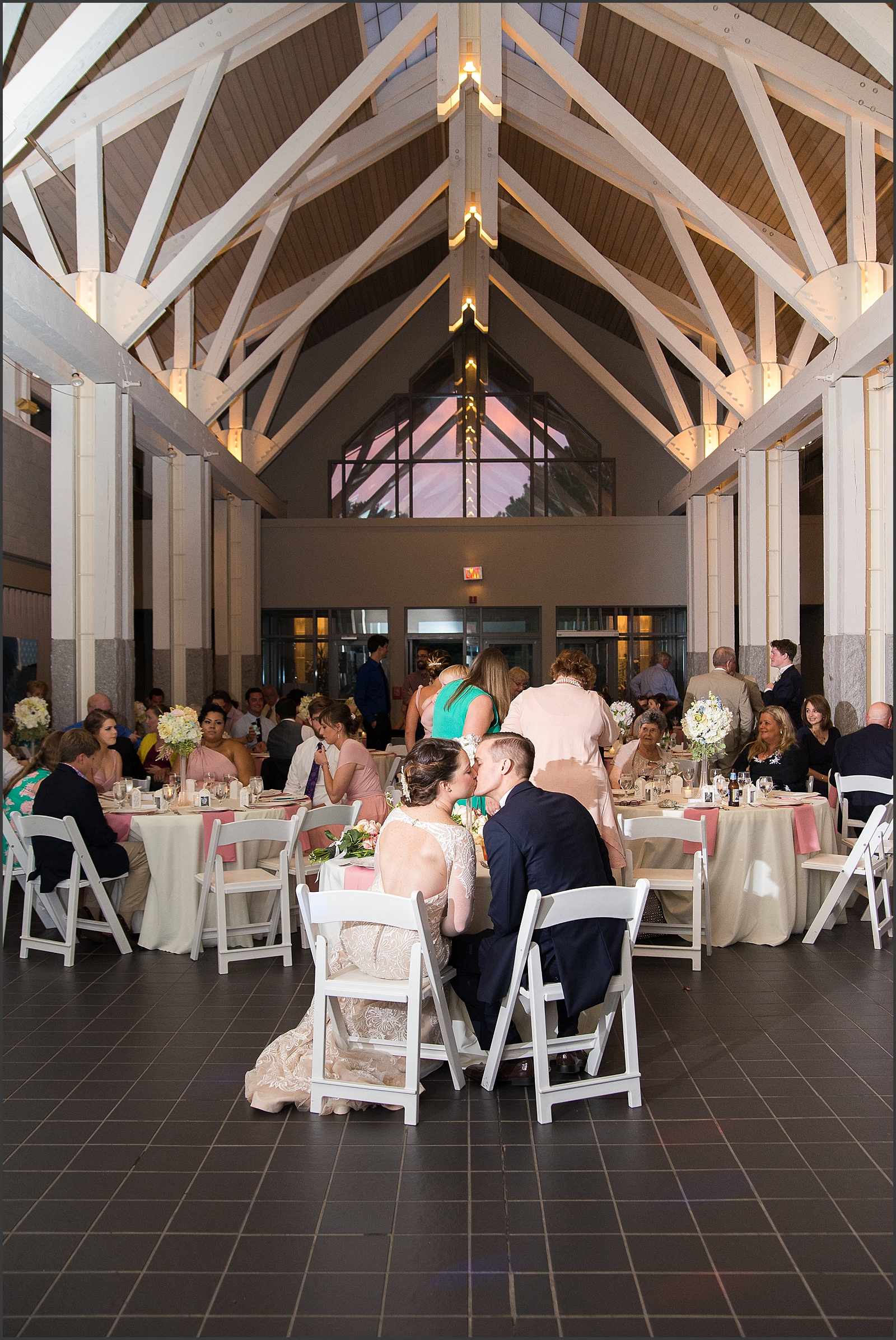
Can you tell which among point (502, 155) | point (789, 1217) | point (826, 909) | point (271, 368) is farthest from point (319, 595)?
point (789, 1217)

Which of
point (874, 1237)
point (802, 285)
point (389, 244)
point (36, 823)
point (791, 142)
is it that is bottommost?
point (874, 1237)

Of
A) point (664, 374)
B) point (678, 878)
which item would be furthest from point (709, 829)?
point (664, 374)

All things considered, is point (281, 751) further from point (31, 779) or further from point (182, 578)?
point (182, 578)

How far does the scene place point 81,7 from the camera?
257 inches

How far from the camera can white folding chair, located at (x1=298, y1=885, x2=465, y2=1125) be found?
3.41m

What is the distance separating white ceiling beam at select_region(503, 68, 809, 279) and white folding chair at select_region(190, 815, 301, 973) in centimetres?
Result: 837

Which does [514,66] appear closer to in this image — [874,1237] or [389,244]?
[389,244]

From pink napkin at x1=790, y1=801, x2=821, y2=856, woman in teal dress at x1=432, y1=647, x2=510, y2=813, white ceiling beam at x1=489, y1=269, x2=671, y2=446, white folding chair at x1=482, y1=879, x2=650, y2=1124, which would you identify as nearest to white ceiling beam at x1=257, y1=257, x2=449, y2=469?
white ceiling beam at x1=489, y1=269, x2=671, y2=446

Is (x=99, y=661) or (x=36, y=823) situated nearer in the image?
(x=36, y=823)

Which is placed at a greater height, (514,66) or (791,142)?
(514,66)

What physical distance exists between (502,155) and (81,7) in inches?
340

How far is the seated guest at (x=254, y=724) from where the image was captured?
1170cm

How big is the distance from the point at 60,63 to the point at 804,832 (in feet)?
21.9

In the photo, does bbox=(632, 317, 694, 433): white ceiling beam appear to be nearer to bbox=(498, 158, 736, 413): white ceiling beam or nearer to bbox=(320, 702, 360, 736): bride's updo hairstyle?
bbox=(498, 158, 736, 413): white ceiling beam
